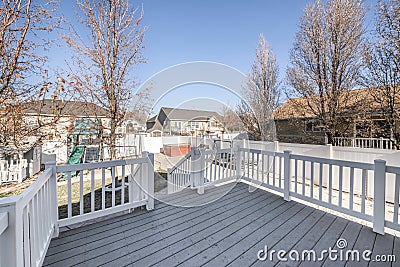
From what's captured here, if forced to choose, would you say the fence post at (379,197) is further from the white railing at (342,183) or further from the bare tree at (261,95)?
the bare tree at (261,95)

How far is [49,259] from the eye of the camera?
75.4 inches

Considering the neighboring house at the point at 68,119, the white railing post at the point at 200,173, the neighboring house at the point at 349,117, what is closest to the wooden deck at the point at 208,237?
the white railing post at the point at 200,173

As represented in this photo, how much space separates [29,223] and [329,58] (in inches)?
355

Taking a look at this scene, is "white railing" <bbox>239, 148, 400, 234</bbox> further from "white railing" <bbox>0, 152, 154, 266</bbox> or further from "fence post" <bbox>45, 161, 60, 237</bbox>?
"fence post" <bbox>45, 161, 60, 237</bbox>

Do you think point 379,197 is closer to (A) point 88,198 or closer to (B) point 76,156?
(A) point 88,198

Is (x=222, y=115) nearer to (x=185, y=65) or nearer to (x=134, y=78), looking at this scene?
(x=185, y=65)

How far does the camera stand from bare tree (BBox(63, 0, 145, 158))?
413 cm

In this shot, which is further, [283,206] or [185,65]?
[185,65]

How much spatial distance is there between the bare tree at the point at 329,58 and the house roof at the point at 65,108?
740 cm

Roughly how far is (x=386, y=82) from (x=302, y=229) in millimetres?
6215

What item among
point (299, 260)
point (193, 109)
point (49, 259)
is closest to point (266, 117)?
point (193, 109)

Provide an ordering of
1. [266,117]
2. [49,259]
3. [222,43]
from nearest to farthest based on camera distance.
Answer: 1. [49,259]
2. [222,43]
3. [266,117]

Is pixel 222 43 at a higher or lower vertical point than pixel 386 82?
higher

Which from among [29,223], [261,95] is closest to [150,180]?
[29,223]
